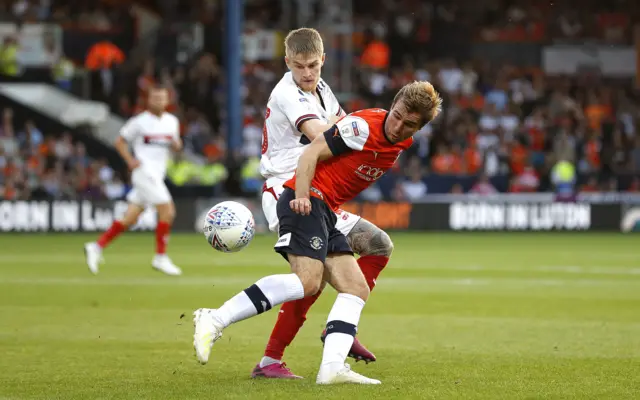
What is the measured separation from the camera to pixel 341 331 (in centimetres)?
691

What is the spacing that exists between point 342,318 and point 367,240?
0.74 meters

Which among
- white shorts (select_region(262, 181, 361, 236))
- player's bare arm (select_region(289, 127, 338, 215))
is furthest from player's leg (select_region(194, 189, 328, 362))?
white shorts (select_region(262, 181, 361, 236))

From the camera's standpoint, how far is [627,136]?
2898 centimetres

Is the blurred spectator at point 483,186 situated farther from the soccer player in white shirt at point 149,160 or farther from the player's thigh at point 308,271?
the player's thigh at point 308,271

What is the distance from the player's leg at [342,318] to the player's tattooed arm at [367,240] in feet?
0.87

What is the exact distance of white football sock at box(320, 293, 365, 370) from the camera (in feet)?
22.4

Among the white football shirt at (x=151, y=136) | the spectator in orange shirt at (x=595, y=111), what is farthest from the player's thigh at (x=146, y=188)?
the spectator in orange shirt at (x=595, y=111)

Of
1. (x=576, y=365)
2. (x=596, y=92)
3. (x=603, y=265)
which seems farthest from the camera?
(x=596, y=92)

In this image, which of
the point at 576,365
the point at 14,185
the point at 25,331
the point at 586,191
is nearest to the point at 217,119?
the point at 14,185

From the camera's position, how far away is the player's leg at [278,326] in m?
7.32

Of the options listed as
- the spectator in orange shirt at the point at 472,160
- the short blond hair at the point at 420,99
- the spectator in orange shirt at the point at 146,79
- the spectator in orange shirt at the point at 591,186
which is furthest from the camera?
the spectator in orange shirt at the point at 146,79

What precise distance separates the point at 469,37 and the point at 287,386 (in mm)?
26985

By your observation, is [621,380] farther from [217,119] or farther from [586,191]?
[217,119]

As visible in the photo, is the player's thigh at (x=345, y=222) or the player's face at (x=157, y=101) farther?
the player's face at (x=157, y=101)
